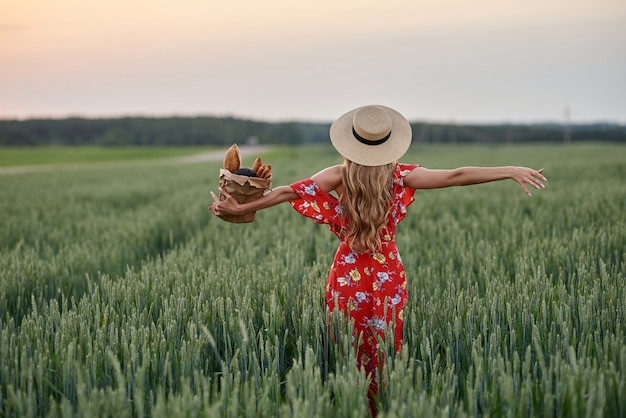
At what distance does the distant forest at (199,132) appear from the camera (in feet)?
301

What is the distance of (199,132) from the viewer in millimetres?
110375

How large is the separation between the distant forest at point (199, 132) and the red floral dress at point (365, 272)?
87.5m

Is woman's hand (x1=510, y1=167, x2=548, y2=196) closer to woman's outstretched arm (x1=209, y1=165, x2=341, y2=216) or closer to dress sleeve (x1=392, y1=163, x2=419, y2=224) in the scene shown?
dress sleeve (x1=392, y1=163, x2=419, y2=224)

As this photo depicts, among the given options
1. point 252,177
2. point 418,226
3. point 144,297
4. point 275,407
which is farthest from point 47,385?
point 418,226

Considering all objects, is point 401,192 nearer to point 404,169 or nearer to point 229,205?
point 404,169

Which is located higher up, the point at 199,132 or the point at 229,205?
the point at 199,132

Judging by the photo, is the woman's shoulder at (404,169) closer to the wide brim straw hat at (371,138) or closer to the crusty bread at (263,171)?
the wide brim straw hat at (371,138)

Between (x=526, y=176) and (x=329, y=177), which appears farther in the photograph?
(x=329, y=177)

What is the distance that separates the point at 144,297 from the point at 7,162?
51.1 m

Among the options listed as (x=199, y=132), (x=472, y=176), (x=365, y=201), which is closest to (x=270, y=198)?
(x=365, y=201)

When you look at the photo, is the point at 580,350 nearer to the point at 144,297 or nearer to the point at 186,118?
the point at 144,297

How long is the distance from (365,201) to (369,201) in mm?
19

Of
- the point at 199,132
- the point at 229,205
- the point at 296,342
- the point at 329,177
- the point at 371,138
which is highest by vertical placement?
the point at 199,132

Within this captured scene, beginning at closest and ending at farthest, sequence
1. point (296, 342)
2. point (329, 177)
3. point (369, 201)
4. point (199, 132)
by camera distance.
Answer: point (296, 342), point (369, 201), point (329, 177), point (199, 132)
